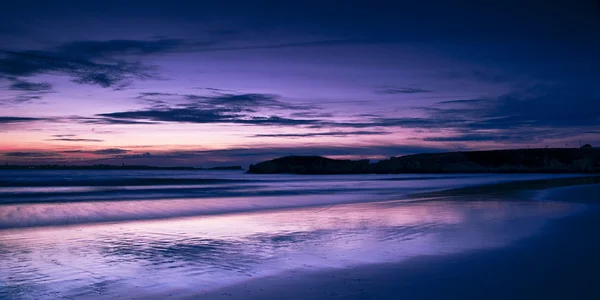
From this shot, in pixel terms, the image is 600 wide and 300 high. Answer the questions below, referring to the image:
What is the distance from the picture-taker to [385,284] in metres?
6.19

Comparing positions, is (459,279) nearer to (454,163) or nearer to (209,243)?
(209,243)

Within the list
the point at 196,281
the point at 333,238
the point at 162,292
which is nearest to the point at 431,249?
the point at 333,238

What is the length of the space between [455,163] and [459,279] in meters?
107

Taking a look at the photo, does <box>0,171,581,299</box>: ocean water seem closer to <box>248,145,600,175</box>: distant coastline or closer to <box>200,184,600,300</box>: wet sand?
<box>200,184,600,300</box>: wet sand

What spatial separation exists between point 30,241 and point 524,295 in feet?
30.3

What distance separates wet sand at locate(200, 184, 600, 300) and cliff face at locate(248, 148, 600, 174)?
93.4m

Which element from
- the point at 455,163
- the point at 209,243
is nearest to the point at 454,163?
the point at 455,163

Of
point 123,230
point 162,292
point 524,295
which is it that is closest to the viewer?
point 524,295

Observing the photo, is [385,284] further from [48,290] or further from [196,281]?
[48,290]

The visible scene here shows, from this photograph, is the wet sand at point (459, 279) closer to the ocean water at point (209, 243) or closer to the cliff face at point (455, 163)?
the ocean water at point (209, 243)

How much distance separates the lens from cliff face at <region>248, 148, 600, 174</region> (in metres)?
103

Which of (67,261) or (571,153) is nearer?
(67,261)

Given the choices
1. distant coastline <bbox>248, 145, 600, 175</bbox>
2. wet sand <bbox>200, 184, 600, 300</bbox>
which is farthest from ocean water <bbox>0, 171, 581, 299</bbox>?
distant coastline <bbox>248, 145, 600, 175</bbox>

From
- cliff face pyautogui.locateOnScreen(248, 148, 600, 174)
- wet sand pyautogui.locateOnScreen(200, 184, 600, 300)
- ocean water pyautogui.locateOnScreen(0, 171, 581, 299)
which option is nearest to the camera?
wet sand pyautogui.locateOnScreen(200, 184, 600, 300)
